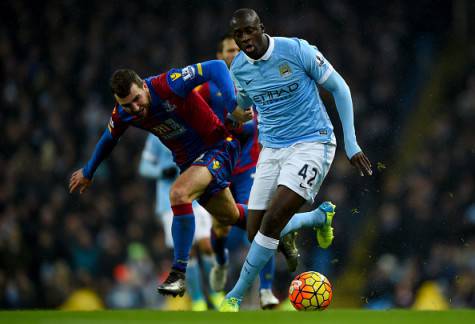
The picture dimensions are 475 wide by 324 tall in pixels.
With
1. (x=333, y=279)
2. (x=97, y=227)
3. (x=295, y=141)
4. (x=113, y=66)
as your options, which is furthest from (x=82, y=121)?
(x=295, y=141)

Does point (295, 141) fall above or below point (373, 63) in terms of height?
above

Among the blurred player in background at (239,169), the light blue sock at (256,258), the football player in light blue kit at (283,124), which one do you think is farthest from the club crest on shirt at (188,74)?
the light blue sock at (256,258)

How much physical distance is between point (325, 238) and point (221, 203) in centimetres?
92

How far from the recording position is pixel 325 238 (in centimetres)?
778

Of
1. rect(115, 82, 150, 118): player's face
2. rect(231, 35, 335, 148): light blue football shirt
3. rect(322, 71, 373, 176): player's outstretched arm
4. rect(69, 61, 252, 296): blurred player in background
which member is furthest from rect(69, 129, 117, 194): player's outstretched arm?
rect(322, 71, 373, 176): player's outstretched arm

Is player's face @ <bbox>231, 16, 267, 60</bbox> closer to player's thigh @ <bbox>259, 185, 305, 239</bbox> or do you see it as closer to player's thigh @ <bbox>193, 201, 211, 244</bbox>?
player's thigh @ <bbox>259, 185, 305, 239</bbox>

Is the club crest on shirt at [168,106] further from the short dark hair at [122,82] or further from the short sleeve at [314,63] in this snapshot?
the short sleeve at [314,63]

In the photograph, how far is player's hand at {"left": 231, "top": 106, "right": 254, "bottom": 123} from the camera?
714 cm

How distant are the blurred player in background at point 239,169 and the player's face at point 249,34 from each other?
1.50m

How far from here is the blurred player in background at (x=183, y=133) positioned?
23.1ft

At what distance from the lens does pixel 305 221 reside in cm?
763

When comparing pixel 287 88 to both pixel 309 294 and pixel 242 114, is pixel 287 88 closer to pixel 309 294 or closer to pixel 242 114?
pixel 242 114

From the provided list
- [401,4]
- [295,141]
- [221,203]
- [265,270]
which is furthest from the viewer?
[401,4]

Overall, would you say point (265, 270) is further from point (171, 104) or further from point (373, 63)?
point (373, 63)
